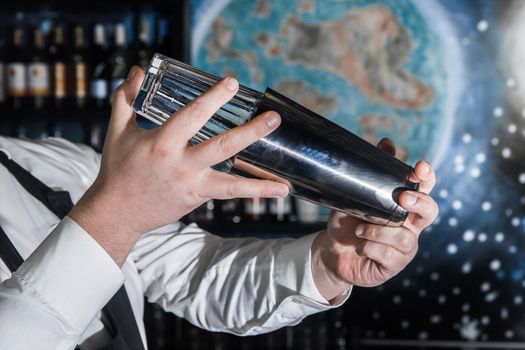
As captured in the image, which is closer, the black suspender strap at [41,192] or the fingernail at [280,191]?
the fingernail at [280,191]

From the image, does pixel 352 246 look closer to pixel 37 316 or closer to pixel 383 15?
pixel 37 316

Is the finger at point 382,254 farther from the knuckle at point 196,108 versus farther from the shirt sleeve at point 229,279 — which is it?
the knuckle at point 196,108

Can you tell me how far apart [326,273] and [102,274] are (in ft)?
1.44

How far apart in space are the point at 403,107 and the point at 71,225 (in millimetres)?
2357

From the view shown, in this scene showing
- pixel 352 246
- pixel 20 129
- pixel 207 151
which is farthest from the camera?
pixel 20 129

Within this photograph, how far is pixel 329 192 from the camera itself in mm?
924

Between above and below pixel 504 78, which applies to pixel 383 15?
above

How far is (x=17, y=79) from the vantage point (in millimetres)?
2955

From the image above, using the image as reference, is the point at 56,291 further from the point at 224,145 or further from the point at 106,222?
the point at 224,145

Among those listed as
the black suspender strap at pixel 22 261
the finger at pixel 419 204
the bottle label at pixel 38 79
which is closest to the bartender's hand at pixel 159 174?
the finger at pixel 419 204

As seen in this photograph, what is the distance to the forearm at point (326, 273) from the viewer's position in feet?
3.77

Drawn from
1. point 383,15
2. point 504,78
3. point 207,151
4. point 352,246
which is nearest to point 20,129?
point 383,15

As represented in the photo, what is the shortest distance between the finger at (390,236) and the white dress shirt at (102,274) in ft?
0.71

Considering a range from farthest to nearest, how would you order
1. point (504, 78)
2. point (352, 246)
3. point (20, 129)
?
point (20, 129)
point (504, 78)
point (352, 246)
